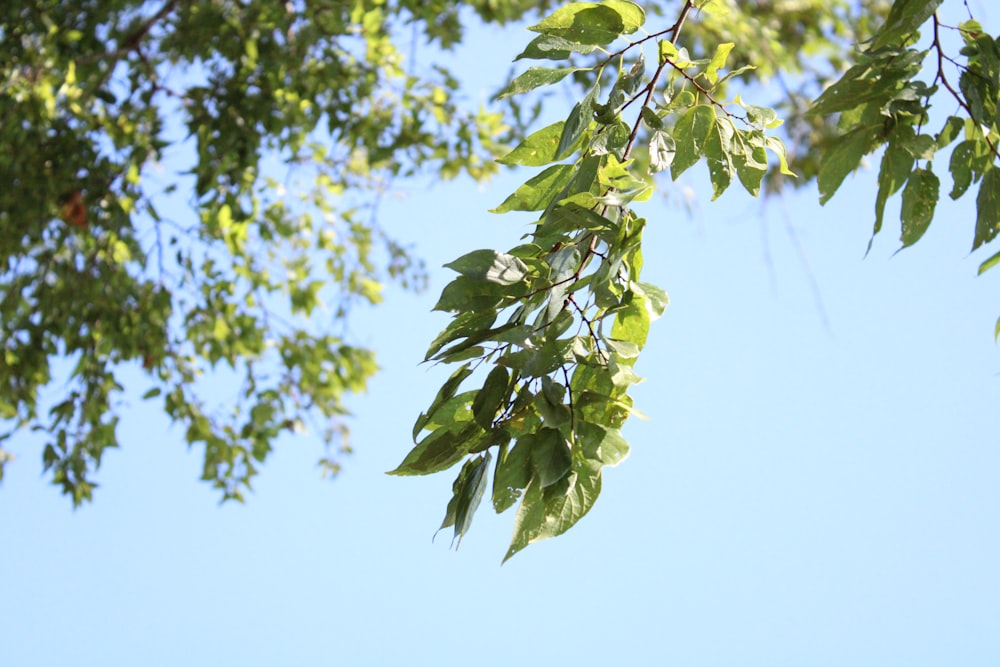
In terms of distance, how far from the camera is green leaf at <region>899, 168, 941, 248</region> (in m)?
0.85

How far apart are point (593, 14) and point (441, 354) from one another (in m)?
0.27

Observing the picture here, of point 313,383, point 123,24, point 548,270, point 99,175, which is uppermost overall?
point 123,24

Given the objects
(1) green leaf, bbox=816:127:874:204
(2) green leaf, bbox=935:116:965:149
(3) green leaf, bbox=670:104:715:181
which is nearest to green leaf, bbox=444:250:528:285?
(3) green leaf, bbox=670:104:715:181

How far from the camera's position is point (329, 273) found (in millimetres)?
3426

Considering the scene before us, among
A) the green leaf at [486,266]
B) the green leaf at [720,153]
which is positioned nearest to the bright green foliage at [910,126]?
the green leaf at [720,153]

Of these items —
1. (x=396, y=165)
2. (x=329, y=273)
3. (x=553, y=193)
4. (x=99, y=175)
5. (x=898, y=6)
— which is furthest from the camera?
(x=329, y=273)

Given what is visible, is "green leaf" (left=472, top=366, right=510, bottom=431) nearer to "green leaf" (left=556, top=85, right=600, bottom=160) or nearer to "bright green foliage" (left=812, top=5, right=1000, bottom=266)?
"green leaf" (left=556, top=85, right=600, bottom=160)

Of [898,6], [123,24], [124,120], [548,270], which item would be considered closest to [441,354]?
[548,270]

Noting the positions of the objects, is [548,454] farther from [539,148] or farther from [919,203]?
[919,203]

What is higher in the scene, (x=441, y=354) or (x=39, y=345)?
(x=39, y=345)

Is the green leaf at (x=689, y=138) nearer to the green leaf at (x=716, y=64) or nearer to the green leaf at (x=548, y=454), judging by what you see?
the green leaf at (x=716, y=64)

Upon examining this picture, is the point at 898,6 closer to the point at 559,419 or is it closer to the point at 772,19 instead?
the point at 559,419

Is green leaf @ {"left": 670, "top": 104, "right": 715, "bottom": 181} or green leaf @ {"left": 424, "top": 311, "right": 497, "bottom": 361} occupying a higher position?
green leaf @ {"left": 670, "top": 104, "right": 715, "bottom": 181}

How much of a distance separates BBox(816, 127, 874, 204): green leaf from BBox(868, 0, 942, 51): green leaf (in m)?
0.07
